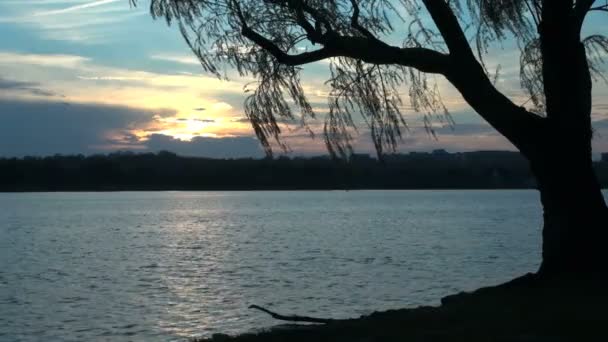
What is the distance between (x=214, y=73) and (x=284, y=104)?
1.05 metres

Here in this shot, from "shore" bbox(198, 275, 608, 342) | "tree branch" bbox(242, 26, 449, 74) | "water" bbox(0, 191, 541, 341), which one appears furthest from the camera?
"water" bbox(0, 191, 541, 341)

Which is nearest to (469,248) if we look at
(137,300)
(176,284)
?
(176,284)

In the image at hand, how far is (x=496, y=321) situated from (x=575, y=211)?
2230 millimetres

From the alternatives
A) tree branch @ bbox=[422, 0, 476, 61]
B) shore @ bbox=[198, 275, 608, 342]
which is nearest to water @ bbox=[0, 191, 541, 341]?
shore @ bbox=[198, 275, 608, 342]

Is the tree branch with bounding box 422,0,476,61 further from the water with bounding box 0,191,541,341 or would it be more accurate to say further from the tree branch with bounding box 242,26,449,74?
the water with bounding box 0,191,541,341

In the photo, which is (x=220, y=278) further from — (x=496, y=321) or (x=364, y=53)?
(x=496, y=321)

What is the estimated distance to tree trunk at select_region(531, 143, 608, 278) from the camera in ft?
31.2

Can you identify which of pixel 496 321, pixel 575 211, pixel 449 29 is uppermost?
pixel 449 29

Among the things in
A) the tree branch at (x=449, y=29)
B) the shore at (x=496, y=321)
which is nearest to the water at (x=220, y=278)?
the shore at (x=496, y=321)

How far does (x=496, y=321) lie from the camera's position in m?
8.07

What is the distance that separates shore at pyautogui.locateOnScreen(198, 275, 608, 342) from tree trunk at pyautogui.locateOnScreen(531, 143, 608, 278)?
409mm

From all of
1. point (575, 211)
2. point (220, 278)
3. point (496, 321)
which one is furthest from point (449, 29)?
point (220, 278)

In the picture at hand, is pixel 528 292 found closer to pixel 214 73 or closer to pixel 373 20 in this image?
pixel 373 20

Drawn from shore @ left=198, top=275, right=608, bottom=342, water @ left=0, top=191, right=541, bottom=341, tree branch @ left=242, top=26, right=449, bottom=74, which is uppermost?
tree branch @ left=242, top=26, right=449, bottom=74
